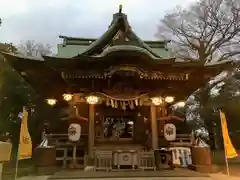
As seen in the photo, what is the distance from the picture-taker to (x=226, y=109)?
61.9ft

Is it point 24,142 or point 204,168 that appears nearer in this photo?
point 24,142

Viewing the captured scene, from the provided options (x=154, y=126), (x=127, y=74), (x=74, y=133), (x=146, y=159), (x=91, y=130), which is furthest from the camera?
(x=154, y=126)

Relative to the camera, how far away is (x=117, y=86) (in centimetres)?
1195

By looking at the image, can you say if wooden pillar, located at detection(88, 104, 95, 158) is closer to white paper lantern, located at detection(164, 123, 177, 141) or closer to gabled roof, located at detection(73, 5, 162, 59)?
gabled roof, located at detection(73, 5, 162, 59)

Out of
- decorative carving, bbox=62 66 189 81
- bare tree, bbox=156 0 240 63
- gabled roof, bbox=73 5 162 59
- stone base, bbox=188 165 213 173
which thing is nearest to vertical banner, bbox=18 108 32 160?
decorative carving, bbox=62 66 189 81

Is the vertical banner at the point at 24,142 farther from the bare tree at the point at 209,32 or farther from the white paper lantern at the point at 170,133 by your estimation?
the bare tree at the point at 209,32

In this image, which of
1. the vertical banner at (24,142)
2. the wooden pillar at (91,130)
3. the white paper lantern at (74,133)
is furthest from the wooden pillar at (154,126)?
the vertical banner at (24,142)

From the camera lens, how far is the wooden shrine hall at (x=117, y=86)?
34.4ft

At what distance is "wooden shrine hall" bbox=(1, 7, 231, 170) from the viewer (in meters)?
10.5

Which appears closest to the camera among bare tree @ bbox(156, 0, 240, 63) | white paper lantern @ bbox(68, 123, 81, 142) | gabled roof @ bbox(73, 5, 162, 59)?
white paper lantern @ bbox(68, 123, 81, 142)

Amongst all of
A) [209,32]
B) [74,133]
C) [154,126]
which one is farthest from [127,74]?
[209,32]

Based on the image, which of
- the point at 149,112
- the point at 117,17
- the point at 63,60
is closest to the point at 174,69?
the point at 149,112

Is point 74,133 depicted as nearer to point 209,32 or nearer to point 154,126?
point 154,126

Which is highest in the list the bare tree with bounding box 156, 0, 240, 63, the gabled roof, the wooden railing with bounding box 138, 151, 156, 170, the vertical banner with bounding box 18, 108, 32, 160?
the bare tree with bounding box 156, 0, 240, 63
